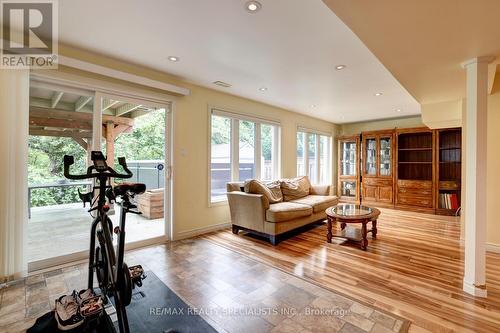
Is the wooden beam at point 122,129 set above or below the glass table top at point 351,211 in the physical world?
above

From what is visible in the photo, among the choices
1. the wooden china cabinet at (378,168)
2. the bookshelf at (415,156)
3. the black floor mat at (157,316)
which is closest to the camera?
the black floor mat at (157,316)

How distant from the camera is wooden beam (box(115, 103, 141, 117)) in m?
3.22

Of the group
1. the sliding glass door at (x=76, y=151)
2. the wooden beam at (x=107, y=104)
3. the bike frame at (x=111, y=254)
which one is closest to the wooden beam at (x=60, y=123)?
the sliding glass door at (x=76, y=151)

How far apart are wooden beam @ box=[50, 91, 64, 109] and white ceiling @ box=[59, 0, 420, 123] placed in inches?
22.8

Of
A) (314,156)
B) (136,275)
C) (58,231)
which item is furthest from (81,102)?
(314,156)

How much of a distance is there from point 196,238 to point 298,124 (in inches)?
145

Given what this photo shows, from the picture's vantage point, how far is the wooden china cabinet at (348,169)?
6.80m

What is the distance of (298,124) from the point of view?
5.90 metres

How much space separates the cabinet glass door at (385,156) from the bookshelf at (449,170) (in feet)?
3.28

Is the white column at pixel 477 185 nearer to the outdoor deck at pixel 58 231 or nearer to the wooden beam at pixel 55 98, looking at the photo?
the outdoor deck at pixel 58 231

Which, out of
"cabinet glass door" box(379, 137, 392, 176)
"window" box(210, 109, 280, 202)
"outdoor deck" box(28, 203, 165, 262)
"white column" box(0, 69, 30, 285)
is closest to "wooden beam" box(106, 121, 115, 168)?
"outdoor deck" box(28, 203, 165, 262)

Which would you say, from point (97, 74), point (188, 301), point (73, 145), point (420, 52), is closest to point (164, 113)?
point (97, 74)

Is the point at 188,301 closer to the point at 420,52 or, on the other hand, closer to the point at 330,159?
the point at 420,52

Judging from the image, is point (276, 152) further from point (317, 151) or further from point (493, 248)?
point (493, 248)
